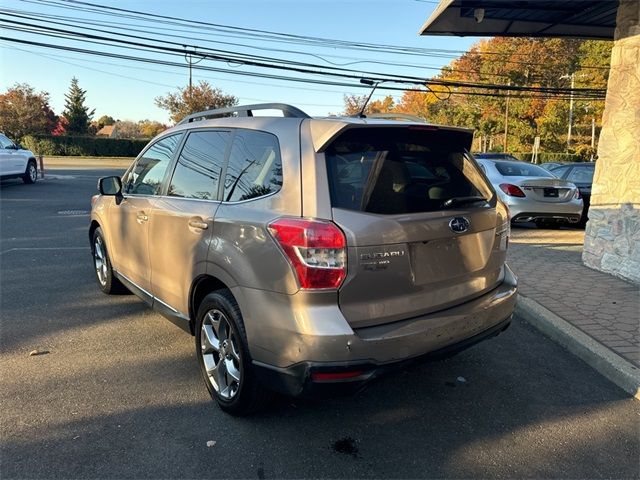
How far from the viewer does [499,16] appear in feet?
27.2

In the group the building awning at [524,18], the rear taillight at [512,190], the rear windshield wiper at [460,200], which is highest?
the building awning at [524,18]

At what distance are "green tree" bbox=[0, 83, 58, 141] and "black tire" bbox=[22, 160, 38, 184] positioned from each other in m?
35.2

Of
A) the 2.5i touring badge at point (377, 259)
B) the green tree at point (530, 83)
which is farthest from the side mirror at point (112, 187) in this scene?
the green tree at point (530, 83)

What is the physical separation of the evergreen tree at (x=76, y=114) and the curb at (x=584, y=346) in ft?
204

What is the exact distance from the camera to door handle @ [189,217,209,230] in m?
3.14

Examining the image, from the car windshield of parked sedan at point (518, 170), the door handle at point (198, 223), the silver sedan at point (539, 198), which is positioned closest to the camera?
the door handle at point (198, 223)

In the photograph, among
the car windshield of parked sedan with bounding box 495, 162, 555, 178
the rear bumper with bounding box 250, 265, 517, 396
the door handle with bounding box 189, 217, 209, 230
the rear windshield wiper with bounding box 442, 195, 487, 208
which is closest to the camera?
the rear bumper with bounding box 250, 265, 517, 396

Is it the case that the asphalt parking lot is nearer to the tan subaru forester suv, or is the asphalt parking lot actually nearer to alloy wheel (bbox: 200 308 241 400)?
Answer: alloy wheel (bbox: 200 308 241 400)

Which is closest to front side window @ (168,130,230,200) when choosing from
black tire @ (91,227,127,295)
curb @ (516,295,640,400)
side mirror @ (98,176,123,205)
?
side mirror @ (98,176,123,205)

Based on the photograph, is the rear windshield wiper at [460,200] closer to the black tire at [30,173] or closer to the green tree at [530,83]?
the black tire at [30,173]

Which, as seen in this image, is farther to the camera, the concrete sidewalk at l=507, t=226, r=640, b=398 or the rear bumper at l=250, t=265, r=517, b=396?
the concrete sidewalk at l=507, t=226, r=640, b=398

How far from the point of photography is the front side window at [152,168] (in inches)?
157

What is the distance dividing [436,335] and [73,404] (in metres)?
2.40

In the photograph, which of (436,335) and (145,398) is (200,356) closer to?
(145,398)
